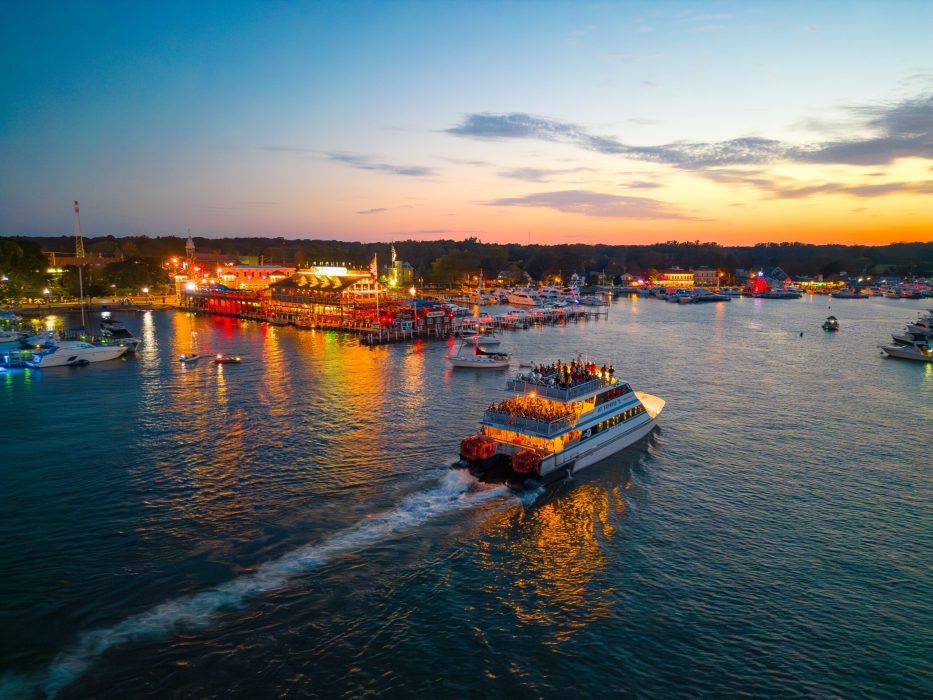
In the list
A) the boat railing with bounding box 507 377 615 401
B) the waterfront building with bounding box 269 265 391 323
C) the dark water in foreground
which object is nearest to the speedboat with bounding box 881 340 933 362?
the dark water in foreground

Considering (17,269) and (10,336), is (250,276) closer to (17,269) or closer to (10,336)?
(17,269)

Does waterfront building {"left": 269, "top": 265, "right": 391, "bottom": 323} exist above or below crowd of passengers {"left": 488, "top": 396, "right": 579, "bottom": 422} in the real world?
above

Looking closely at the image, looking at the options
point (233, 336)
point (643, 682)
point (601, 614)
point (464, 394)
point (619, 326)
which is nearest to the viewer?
point (643, 682)

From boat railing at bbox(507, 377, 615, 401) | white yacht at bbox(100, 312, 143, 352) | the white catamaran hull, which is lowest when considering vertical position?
the white catamaran hull

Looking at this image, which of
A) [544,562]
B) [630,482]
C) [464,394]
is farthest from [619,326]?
[544,562]

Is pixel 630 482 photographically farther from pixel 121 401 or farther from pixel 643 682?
pixel 121 401

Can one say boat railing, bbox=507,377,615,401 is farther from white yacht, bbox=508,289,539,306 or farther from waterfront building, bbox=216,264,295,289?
waterfront building, bbox=216,264,295,289
